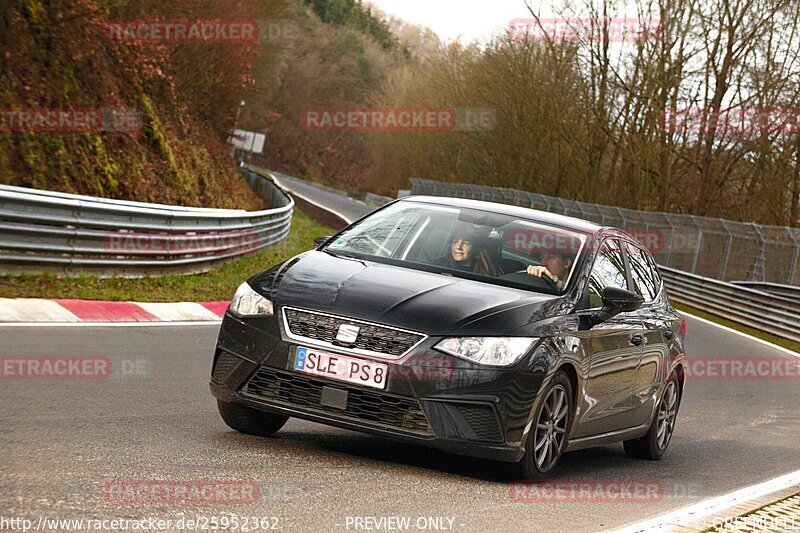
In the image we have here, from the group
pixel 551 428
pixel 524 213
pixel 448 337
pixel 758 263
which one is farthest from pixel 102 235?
pixel 758 263

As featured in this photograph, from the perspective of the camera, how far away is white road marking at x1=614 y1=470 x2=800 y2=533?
579cm

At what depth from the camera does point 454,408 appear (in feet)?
20.8

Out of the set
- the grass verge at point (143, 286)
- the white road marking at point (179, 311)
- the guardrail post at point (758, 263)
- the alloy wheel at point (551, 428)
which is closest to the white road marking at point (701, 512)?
the alloy wheel at point (551, 428)

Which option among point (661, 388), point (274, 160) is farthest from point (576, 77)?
point (274, 160)

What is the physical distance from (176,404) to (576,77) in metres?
46.6

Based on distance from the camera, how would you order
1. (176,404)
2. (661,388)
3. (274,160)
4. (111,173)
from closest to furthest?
(176,404)
(661,388)
(111,173)
(274,160)

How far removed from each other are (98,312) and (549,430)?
778cm

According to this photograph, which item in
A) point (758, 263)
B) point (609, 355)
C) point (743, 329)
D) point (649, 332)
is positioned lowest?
point (743, 329)

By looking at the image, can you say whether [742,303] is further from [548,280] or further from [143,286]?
[548,280]

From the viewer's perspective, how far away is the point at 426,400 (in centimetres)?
631

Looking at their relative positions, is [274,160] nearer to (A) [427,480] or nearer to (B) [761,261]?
(B) [761,261]

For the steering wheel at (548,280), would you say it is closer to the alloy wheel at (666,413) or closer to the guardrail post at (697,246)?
the alloy wheel at (666,413)

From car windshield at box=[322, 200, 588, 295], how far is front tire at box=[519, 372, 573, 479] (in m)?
0.70

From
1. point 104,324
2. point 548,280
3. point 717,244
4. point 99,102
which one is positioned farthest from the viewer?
point 717,244
